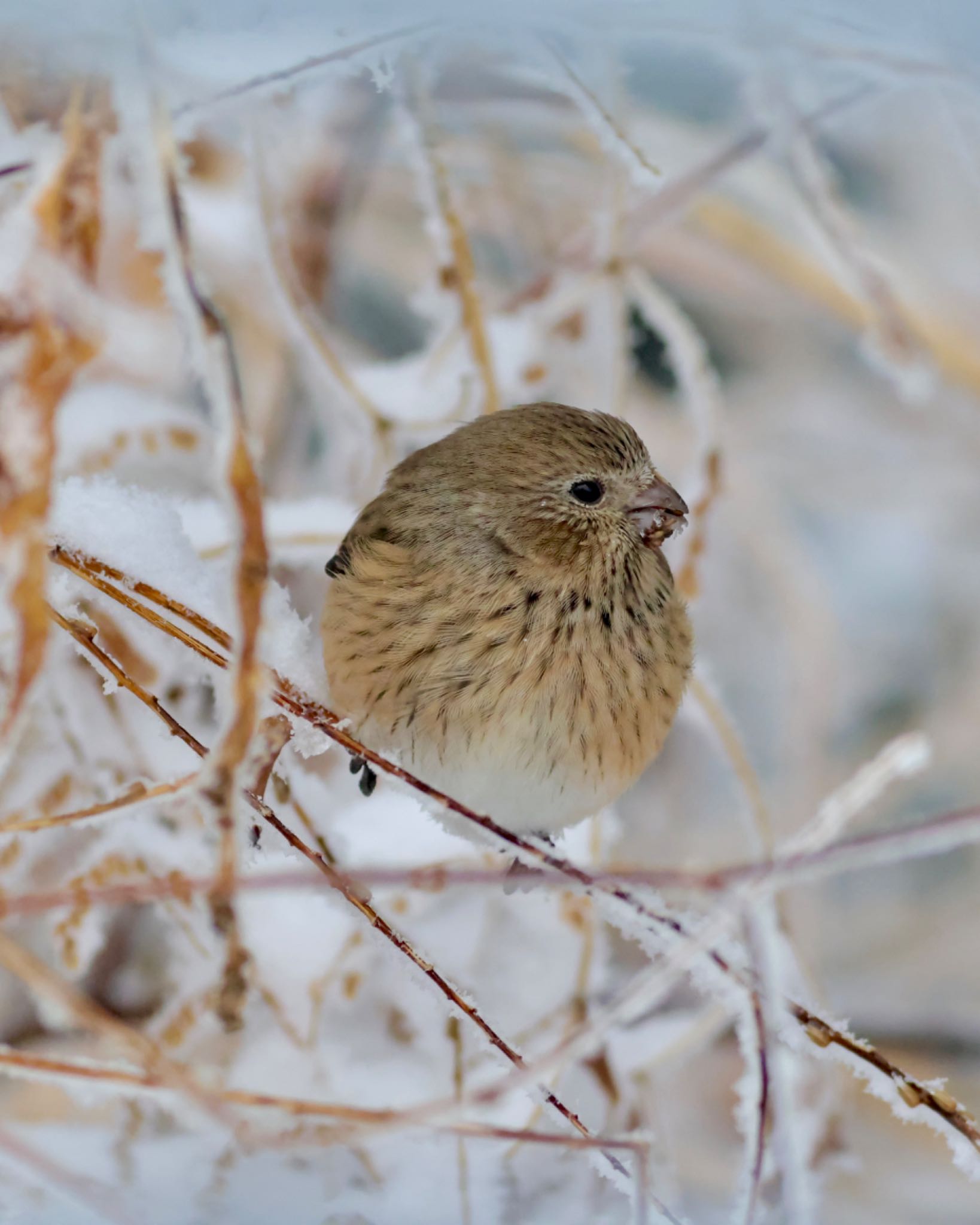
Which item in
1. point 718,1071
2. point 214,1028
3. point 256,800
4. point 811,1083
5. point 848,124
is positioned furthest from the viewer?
point 718,1071

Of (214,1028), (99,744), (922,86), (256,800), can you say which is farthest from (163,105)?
(214,1028)

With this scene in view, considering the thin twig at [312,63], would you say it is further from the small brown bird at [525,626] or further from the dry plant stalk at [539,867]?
the small brown bird at [525,626]

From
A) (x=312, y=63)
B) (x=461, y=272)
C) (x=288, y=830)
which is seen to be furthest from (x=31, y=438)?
(x=461, y=272)

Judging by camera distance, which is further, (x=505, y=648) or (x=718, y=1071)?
(x=718, y=1071)

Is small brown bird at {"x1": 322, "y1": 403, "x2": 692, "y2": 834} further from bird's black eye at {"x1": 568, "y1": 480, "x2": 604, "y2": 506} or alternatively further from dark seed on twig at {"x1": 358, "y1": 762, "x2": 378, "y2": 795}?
dark seed on twig at {"x1": 358, "y1": 762, "x2": 378, "y2": 795}

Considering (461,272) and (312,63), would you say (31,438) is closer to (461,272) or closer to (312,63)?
(312,63)

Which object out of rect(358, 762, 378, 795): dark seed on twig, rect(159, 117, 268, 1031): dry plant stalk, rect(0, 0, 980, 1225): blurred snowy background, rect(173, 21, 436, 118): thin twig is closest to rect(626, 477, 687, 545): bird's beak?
rect(0, 0, 980, 1225): blurred snowy background

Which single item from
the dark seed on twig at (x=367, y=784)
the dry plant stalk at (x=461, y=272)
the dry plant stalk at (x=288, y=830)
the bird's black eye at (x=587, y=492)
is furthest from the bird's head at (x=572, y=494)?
the dry plant stalk at (x=288, y=830)

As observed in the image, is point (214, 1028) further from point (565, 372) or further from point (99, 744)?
point (565, 372)
